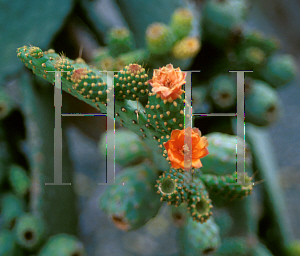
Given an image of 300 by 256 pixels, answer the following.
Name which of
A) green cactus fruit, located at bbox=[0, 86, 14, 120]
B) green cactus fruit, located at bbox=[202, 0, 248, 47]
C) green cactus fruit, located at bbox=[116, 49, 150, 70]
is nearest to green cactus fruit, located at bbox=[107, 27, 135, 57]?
green cactus fruit, located at bbox=[116, 49, 150, 70]

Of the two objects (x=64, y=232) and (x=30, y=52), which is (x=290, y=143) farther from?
(x=30, y=52)

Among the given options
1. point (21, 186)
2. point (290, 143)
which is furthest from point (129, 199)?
point (290, 143)

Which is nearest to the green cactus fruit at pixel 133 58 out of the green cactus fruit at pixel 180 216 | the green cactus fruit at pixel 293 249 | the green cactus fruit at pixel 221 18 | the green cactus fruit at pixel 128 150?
the green cactus fruit at pixel 128 150

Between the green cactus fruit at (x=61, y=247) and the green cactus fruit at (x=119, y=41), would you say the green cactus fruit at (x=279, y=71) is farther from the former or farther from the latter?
the green cactus fruit at (x=61, y=247)

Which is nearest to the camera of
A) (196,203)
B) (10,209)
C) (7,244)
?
(196,203)

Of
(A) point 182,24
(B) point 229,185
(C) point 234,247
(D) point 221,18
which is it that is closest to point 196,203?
(B) point 229,185

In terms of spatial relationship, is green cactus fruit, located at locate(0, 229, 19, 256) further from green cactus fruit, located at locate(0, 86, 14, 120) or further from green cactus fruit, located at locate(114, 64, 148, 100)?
green cactus fruit, located at locate(114, 64, 148, 100)

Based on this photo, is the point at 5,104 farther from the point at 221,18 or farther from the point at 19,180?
the point at 221,18
